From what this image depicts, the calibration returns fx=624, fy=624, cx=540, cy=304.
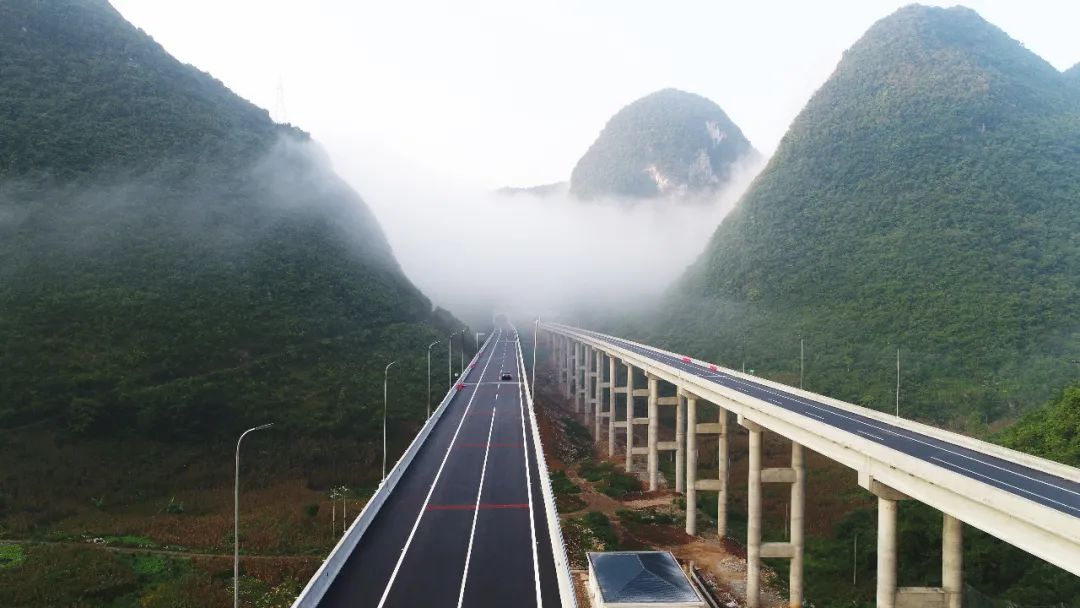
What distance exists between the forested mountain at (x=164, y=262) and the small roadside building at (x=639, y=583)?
35.3 metres

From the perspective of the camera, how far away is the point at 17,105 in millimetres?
83812

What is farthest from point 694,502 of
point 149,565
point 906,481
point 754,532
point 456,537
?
point 149,565


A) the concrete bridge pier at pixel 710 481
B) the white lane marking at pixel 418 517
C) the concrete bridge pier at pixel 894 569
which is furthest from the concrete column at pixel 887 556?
the concrete bridge pier at pixel 710 481

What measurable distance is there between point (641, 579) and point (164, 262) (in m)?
70.1

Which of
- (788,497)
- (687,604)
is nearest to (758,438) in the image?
(687,604)

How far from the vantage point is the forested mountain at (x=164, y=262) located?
55.4 meters

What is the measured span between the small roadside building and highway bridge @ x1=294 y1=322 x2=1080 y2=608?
101 inches

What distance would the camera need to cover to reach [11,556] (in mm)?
32875

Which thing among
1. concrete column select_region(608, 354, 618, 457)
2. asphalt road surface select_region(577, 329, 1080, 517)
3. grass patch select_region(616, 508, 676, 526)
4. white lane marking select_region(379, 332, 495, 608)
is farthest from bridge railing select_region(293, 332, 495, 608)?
concrete column select_region(608, 354, 618, 457)

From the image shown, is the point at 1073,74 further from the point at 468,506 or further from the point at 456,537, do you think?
the point at 456,537

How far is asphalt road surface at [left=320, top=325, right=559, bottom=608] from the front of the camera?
989 inches

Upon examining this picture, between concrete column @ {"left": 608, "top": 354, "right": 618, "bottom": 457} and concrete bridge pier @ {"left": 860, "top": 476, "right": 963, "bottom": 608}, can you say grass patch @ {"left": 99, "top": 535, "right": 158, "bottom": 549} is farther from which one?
concrete column @ {"left": 608, "top": 354, "right": 618, "bottom": 457}

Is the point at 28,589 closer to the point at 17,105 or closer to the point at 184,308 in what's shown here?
the point at 184,308

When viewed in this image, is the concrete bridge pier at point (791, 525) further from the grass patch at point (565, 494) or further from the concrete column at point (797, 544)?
the grass patch at point (565, 494)
